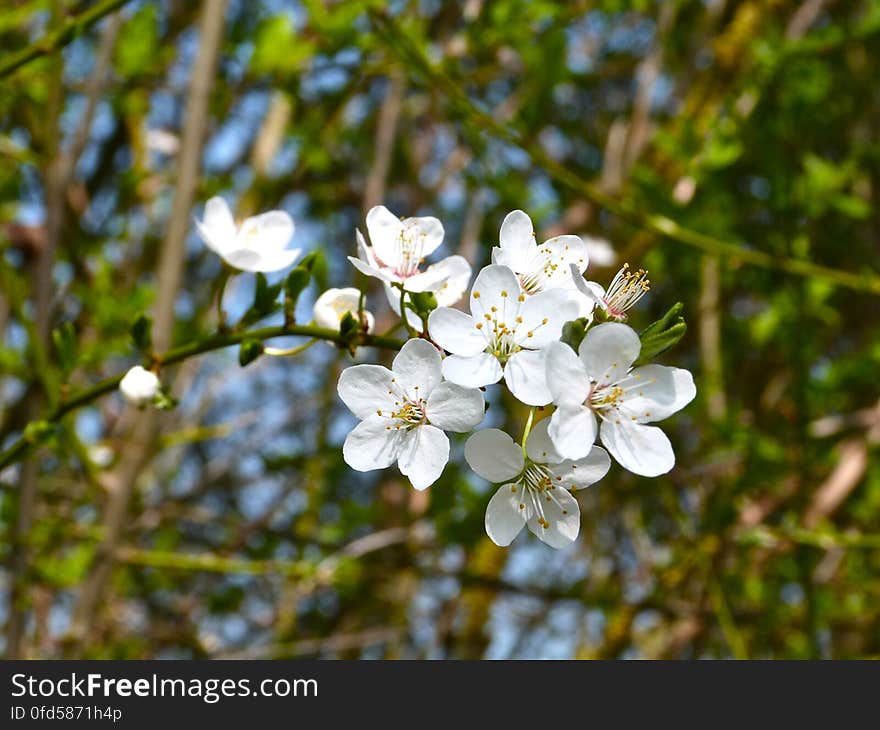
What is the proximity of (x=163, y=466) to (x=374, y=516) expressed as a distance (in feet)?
3.15

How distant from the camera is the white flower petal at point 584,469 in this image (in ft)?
2.83

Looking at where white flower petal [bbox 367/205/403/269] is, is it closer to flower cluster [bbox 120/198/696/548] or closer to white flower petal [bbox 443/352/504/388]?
flower cluster [bbox 120/198/696/548]

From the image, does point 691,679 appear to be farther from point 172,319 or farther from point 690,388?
point 172,319

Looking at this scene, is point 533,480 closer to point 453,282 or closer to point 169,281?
point 453,282

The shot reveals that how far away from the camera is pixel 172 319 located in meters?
1.58

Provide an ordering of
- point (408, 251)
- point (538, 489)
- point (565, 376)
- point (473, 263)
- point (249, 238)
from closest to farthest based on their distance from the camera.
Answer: point (565, 376)
point (538, 489)
point (408, 251)
point (249, 238)
point (473, 263)

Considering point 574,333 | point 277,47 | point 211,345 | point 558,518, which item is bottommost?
point 558,518

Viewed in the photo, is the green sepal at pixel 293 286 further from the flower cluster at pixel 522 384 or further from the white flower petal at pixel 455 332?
the white flower petal at pixel 455 332

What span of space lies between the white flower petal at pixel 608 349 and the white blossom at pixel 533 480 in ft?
0.22

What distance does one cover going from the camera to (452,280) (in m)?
1.03

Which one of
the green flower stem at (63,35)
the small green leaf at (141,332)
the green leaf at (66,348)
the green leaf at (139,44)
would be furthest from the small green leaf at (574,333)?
the green leaf at (139,44)

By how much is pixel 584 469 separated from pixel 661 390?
0.10 m

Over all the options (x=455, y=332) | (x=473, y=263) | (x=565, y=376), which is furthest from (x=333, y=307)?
Result: (x=473, y=263)

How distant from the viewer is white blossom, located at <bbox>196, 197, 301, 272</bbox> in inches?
41.3
